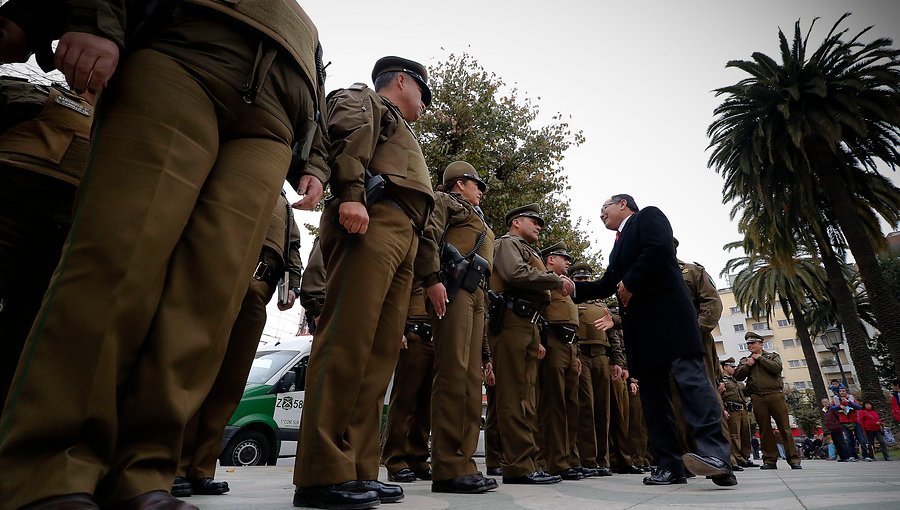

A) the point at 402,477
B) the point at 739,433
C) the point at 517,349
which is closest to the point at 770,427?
the point at 739,433

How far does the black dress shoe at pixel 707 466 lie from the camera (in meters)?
3.21

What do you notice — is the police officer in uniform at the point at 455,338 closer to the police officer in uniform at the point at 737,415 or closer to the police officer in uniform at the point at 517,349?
the police officer in uniform at the point at 517,349

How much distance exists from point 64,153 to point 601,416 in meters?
6.13

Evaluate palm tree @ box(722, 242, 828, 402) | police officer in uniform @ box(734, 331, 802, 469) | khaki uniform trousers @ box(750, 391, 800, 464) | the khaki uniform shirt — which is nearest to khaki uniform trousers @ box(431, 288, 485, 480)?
khaki uniform trousers @ box(750, 391, 800, 464)

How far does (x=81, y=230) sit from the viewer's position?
1283mm

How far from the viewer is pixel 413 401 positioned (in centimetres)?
540

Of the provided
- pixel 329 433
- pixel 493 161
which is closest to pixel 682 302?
pixel 329 433

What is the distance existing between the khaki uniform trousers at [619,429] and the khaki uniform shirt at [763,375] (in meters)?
3.71

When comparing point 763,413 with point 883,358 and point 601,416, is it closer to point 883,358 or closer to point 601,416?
point 601,416

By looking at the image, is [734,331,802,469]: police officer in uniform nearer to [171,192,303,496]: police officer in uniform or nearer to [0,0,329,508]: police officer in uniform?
[171,192,303,496]: police officer in uniform

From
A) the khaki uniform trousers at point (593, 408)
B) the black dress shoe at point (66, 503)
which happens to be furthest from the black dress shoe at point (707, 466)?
the black dress shoe at point (66, 503)

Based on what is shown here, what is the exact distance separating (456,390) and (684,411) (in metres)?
1.72

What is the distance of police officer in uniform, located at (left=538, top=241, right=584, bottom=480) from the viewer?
463 cm

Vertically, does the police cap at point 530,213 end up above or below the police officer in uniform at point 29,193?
above
